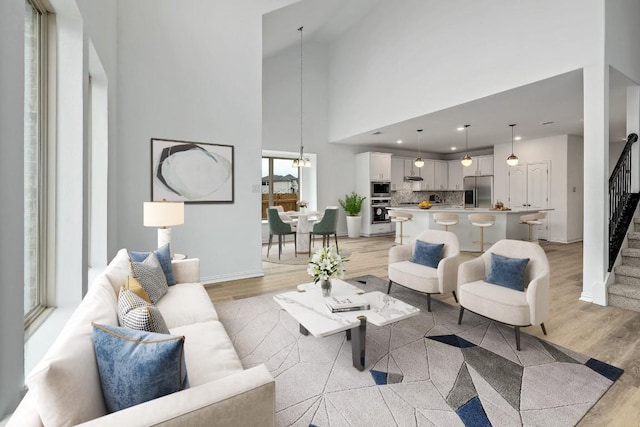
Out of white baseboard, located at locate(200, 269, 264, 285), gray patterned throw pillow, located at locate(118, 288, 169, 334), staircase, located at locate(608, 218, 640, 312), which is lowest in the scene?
white baseboard, located at locate(200, 269, 264, 285)

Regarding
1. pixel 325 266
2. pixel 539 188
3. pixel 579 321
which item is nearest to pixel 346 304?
pixel 325 266

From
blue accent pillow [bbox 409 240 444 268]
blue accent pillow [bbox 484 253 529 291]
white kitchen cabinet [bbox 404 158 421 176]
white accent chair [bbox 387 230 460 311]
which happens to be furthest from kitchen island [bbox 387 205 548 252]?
blue accent pillow [bbox 484 253 529 291]

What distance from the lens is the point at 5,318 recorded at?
3.53ft

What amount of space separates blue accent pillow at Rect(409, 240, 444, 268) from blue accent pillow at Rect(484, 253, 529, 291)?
62 centimetres

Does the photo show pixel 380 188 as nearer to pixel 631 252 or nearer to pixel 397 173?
pixel 397 173

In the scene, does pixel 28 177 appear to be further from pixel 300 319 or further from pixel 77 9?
pixel 300 319

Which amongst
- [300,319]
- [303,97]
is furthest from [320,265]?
[303,97]

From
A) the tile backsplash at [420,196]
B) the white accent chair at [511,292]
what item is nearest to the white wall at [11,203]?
the white accent chair at [511,292]

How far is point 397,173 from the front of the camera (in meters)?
9.41

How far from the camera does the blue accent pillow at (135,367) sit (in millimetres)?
1096

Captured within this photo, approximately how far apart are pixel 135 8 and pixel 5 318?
4188mm

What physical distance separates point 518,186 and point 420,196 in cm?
275

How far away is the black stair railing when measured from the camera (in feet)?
12.6

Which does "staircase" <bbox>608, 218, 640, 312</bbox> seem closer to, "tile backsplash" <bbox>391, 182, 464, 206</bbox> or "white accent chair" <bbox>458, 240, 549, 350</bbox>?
"white accent chair" <bbox>458, 240, 549, 350</bbox>
